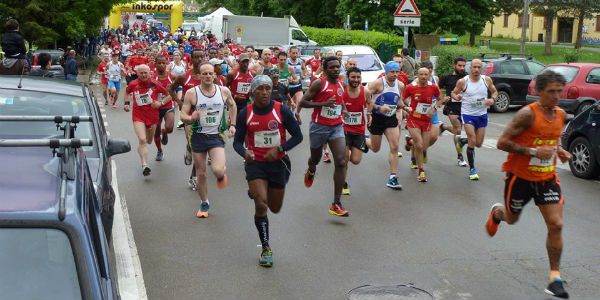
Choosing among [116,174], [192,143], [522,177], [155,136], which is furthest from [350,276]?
[155,136]

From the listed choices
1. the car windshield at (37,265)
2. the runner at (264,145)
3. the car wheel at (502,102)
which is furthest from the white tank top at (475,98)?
the car wheel at (502,102)

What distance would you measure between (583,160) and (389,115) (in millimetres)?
3392

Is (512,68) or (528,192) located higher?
(512,68)

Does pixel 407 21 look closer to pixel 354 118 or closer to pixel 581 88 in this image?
pixel 581 88

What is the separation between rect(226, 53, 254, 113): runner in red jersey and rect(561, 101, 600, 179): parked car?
5.13m

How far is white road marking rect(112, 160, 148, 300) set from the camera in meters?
6.59

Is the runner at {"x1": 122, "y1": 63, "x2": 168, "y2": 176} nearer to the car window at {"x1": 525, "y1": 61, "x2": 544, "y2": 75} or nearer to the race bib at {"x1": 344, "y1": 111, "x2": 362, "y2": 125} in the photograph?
the race bib at {"x1": 344, "y1": 111, "x2": 362, "y2": 125}

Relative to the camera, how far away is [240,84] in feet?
44.5

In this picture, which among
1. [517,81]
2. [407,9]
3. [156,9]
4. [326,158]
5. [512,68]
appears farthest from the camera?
[156,9]

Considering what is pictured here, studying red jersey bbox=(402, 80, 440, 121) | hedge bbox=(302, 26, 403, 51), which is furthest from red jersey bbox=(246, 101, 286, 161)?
hedge bbox=(302, 26, 403, 51)

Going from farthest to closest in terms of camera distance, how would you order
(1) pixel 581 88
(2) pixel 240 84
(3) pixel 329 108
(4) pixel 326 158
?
(1) pixel 581 88 < (4) pixel 326 158 < (2) pixel 240 84 < (3) pixel 329 108

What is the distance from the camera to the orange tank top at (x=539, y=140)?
6.81 meters

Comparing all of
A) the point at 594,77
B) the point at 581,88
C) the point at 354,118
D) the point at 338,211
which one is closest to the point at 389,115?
the point at 354,118

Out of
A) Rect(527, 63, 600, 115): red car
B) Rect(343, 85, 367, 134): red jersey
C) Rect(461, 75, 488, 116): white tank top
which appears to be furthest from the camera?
Rect(527, 63, 600, 115): red car
